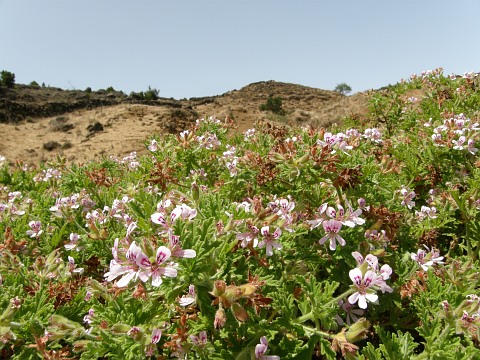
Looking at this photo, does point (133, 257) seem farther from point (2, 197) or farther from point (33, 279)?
point (2, 197)

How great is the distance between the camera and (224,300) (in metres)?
1.27

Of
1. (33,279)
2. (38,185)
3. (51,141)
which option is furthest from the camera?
(51,141)

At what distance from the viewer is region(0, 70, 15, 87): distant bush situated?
31438mm

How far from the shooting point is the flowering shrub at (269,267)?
4.63 feet

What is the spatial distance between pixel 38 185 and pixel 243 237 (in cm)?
357

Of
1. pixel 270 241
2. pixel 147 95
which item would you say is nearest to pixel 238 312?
pixel 270 241

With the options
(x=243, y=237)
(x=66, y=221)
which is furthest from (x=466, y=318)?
(x=66, y=221)

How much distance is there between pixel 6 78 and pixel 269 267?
37.3 meters

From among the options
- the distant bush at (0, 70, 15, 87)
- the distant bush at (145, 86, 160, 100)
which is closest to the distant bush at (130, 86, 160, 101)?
the distant bush at (145, 86, 160, 100)

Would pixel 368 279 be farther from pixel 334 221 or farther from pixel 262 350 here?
pixel 262 350

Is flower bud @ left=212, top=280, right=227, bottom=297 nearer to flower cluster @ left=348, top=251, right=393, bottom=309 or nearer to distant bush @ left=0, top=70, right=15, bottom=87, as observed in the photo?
flower cluster @ left=348, top=251, right=393, bottom=309

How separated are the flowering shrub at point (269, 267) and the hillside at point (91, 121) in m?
7.59

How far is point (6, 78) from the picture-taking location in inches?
1243

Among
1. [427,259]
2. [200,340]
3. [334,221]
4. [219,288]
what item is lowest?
[200,340]
